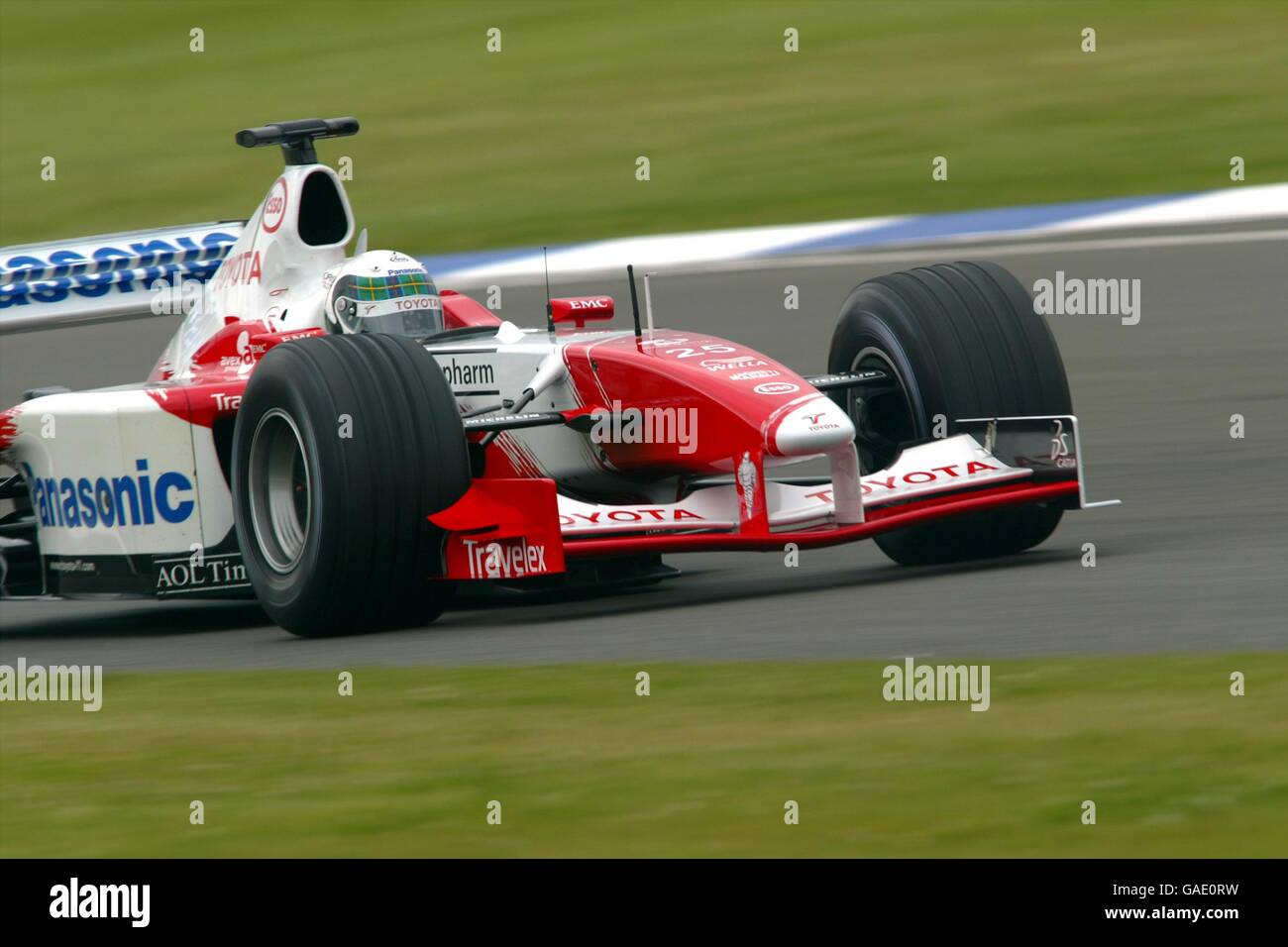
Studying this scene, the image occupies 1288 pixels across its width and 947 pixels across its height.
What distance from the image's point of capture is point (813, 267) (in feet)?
58.4

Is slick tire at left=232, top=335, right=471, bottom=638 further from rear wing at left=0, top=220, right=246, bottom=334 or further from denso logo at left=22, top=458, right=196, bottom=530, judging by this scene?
rear wing at left=0, top=220, right=246, bottom=334

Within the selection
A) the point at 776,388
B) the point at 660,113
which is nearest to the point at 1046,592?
the point at 776,388

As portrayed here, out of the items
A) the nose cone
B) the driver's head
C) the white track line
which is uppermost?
the driver's head

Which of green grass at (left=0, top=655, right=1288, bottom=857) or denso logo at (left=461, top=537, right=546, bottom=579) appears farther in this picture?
denso logo at (left=461, top=537, right=546, bottom=579)

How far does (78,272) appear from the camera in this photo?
1256cm

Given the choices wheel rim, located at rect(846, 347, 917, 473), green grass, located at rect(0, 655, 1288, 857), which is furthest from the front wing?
green grass, located at rect(0, 655, 1288, 857)

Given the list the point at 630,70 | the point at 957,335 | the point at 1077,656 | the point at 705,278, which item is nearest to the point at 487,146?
the point at 630,70

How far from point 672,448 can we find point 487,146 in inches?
A: 624

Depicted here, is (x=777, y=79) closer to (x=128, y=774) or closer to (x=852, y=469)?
(x=852, y=469)

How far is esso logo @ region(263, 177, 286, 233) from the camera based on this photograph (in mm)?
9852

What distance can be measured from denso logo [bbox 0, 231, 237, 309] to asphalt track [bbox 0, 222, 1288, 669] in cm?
209

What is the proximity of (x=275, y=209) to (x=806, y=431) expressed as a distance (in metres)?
2.90

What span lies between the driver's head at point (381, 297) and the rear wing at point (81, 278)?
108 inches

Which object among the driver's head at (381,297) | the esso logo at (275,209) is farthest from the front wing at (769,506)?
the esso logo at (275,209)
